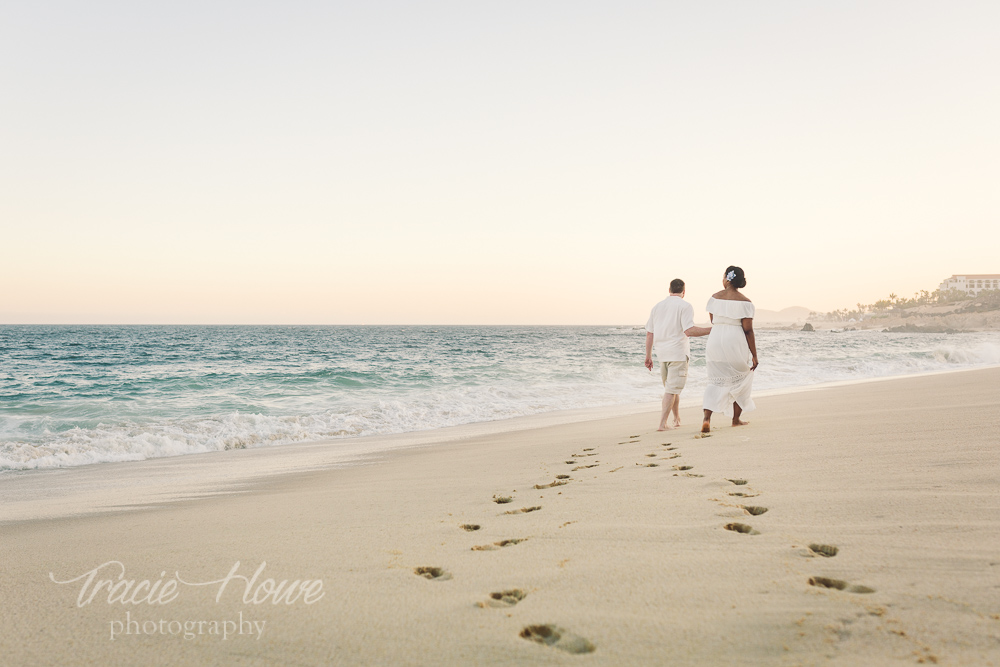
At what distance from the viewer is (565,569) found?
2.42 meters

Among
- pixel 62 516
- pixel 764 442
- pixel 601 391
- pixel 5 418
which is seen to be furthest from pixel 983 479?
pixel 5 418

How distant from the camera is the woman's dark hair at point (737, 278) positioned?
20.4 feet

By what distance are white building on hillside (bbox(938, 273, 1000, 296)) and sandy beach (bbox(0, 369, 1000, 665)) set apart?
194 metres

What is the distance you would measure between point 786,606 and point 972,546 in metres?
1.05

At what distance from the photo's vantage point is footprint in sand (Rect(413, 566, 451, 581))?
2.48 metres

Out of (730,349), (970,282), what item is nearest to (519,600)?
(730,349)

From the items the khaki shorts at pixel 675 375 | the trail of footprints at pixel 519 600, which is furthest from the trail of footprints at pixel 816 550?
the khaki shorts at pixel 675 375

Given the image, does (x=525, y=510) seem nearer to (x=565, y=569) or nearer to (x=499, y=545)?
(x=499, y=545)

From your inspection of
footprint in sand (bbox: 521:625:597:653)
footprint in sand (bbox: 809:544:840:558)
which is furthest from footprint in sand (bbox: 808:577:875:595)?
footprint in sand (bbox: 521:625:597:653)

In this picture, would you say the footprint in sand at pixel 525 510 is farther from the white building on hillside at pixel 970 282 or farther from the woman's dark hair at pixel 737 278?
the white building on hillside at pixel 970 282

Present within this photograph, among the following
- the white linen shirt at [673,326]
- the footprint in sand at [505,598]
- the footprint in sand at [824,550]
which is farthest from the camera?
the white linen shirt at [673,326]

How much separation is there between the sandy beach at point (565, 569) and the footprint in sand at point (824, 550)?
0.02 metres

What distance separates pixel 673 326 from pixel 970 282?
207m

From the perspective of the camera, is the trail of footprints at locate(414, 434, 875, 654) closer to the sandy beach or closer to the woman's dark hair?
the sandy beach
